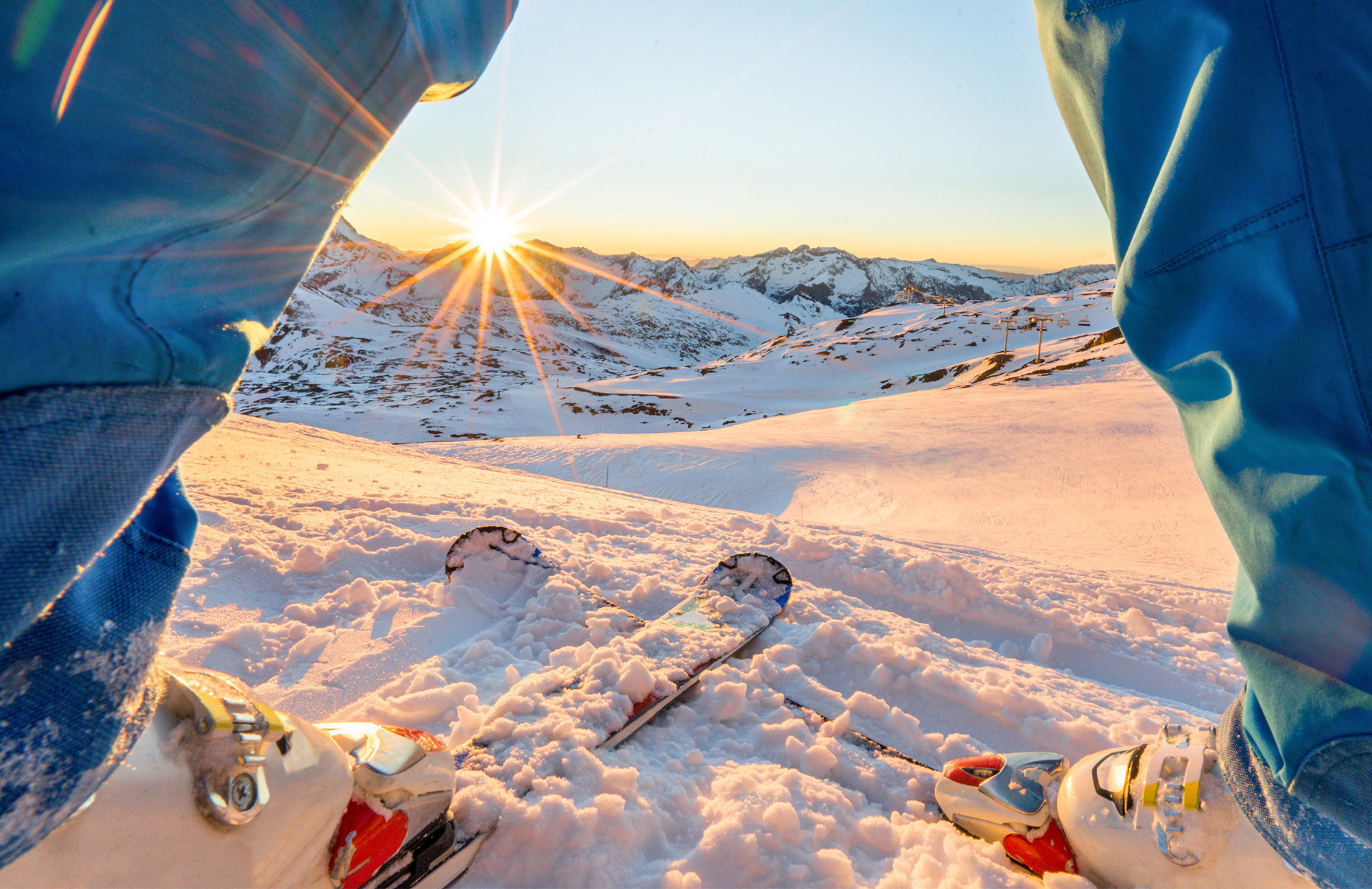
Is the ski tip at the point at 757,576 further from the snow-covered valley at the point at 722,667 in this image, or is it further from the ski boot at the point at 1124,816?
the ski boot at the point at 1124,816

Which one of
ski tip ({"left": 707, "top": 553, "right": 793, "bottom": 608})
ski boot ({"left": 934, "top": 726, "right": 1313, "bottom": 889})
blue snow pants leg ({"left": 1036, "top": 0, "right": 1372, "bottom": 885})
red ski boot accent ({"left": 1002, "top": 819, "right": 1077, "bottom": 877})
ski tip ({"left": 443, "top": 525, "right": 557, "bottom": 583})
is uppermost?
blue snow pants leg ({"left": 1036, "top": 0, "right": 1372, "bottom": 885})

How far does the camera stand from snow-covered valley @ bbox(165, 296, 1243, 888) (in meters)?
1.48

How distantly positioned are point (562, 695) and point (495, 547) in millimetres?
1176

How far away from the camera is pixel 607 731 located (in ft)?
5.98

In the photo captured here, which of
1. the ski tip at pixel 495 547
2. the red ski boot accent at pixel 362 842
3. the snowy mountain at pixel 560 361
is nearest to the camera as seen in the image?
the red ski boot accent at pixel 362 842

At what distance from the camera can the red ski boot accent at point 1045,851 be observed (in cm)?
150

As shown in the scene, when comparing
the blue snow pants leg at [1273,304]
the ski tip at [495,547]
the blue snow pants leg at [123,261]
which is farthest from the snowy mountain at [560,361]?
the ski tip at [495,547]

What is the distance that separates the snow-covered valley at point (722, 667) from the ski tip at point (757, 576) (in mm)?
144

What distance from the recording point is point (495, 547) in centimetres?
294

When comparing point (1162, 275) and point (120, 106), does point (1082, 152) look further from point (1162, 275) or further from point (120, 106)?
point (120, 106)

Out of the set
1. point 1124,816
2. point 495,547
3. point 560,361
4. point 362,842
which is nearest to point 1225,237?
point 1124,816

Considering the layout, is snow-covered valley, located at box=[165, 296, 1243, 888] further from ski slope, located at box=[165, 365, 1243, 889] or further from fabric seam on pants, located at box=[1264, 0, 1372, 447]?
fabric seam on pants, located at box=[1264, 0, 1372, 447]

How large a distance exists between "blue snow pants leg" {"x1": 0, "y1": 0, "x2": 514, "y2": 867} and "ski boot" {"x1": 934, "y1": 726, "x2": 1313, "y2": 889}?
1.96 m

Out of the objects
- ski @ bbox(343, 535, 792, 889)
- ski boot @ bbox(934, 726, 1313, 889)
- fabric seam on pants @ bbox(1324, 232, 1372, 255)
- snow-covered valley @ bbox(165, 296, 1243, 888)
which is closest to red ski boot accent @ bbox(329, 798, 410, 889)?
ski @ bbox(343, 535, 792, 889)
